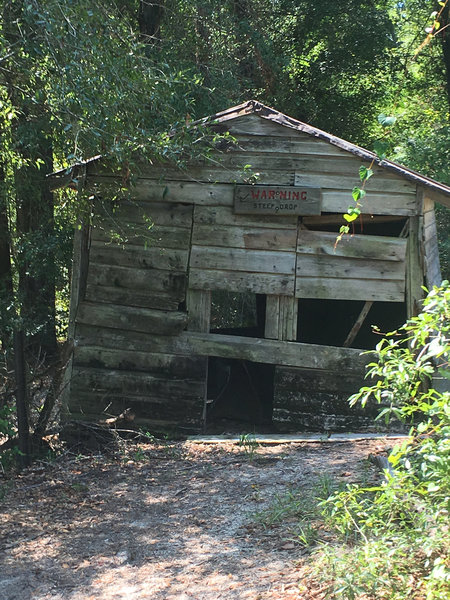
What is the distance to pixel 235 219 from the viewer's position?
7.75 m

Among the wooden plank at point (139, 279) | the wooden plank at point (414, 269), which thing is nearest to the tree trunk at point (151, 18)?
the wooden plank at point (139, 279)

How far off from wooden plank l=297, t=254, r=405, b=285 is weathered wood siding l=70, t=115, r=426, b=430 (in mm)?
11

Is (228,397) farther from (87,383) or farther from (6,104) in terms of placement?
(6,104)

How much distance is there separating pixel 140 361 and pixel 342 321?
158 inches

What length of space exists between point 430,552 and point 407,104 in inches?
665

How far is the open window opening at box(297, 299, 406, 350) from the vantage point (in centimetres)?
950

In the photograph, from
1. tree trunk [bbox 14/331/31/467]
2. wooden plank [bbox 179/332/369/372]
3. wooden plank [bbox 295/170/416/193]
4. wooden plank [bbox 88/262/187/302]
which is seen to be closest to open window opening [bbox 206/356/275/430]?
wooden plank [bbox 179/332/369/372]

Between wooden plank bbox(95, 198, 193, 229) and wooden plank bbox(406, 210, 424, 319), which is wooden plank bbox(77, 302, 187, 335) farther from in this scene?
wooden plank bbox(406, 210, 424, 319)

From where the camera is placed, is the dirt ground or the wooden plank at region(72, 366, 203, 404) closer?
the dirt ground

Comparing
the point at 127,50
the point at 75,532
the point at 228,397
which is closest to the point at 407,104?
the point at 228,397

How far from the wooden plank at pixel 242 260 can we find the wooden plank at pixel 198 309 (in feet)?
1.05

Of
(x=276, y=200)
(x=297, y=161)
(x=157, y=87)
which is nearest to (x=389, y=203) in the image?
(x=297, y=161)

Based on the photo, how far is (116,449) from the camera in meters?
7.38

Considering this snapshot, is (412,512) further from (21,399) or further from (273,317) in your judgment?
(21,399)
